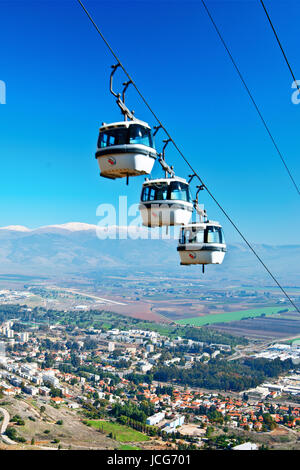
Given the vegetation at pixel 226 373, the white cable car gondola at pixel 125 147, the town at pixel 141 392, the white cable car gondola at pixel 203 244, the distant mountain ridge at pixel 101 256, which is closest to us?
the white cable car gondola at pixel 125 147

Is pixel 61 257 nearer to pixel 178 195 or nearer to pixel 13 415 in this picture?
pixel 13 415

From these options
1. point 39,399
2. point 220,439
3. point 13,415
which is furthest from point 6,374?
point 220,439

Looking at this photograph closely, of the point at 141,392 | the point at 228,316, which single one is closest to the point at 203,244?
the point at 141,392

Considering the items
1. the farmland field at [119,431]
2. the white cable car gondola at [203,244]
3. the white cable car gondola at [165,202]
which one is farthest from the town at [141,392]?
the white cable car gondola at [165,202]

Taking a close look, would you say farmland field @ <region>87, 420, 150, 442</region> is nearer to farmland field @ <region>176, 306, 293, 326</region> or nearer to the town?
the town

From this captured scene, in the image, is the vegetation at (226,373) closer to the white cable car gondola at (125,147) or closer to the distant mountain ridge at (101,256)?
the white cable car gondola at (125,147)
